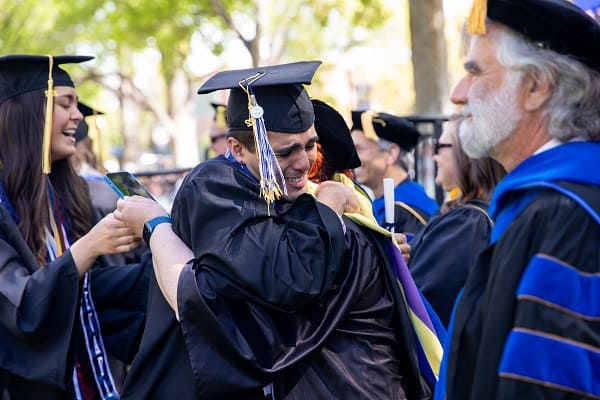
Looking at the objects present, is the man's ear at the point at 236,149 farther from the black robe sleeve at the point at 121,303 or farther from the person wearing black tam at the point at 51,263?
the black robe sleeve at the point at 121,303

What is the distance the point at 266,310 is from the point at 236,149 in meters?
0.60

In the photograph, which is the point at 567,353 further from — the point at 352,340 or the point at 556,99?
the point at 352,340

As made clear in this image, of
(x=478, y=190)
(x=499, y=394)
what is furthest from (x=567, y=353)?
(x=478, y=190)

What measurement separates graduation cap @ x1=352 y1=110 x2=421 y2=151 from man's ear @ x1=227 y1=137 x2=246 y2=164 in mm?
2787

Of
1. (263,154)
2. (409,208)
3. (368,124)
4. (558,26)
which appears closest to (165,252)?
(263,154)

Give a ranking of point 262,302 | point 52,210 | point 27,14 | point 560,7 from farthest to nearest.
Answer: point 27,14 < point 52,210 < point 262,302 < point 560,7

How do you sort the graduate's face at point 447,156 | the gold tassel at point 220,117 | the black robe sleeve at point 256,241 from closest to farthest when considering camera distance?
1. the black robe sleeve at point 256,241
2. the graduate's face at point 447,156
3. the gold tassel at point 220,117

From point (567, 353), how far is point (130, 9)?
1422cm

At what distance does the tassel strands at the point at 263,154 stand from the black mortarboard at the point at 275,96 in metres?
0.03

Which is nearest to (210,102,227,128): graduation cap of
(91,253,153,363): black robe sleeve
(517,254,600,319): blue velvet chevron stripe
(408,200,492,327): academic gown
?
(91,253,153,363): black robe sleeve

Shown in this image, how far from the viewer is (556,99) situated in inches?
83.0

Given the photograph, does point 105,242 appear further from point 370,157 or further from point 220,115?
point 220,115

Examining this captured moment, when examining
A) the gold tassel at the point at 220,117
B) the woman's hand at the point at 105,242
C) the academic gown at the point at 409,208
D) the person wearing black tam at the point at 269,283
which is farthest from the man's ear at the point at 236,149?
the gold tassel at the point at 220,117

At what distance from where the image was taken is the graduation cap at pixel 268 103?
277 centimetres
